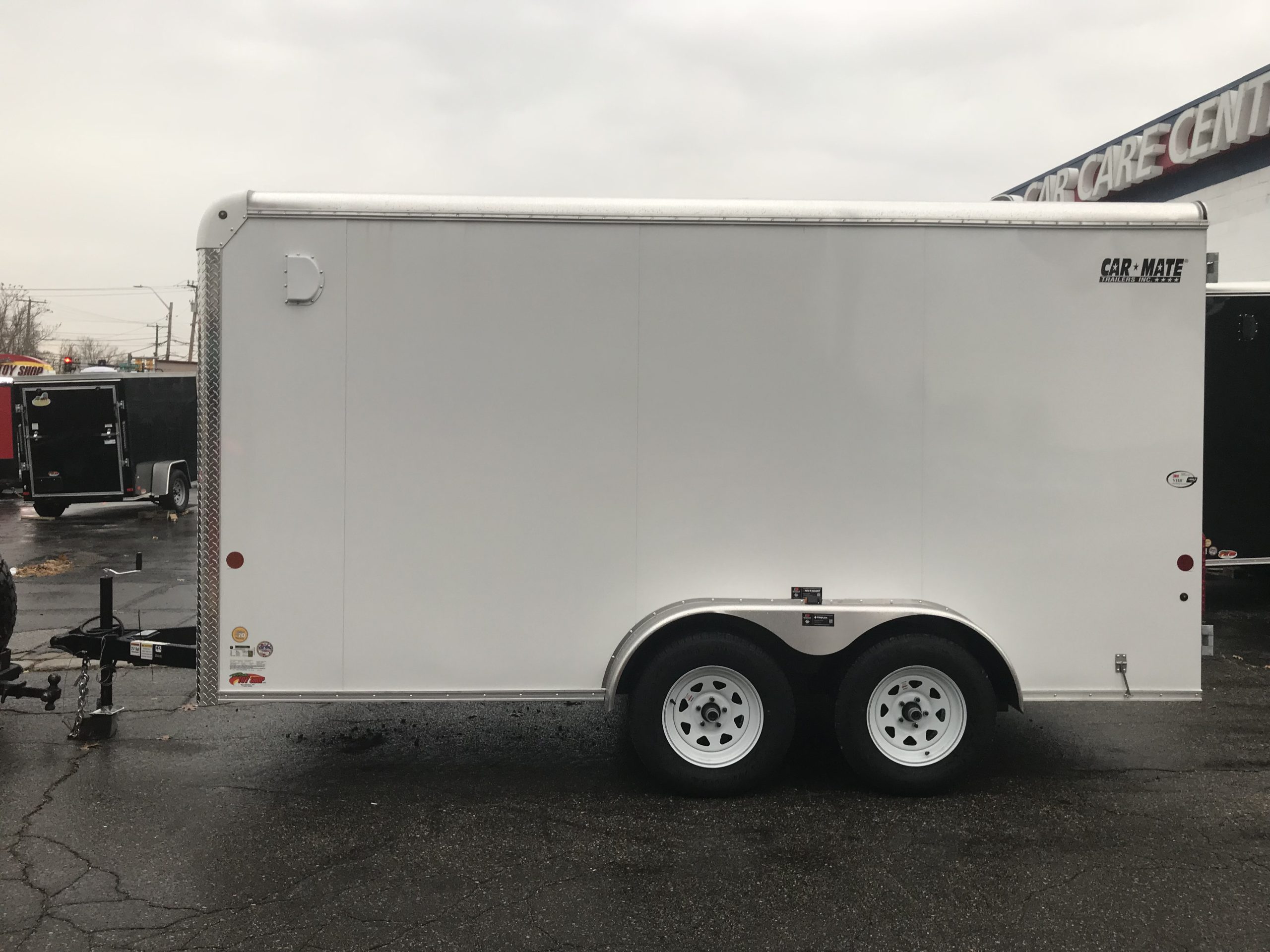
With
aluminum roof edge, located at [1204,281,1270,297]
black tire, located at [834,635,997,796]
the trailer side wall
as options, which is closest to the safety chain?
the trailer side wall

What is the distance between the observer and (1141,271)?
188 inches

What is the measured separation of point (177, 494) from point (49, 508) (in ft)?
7.27

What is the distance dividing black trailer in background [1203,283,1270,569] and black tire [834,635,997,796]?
511cm

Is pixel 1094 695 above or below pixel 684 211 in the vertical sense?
below

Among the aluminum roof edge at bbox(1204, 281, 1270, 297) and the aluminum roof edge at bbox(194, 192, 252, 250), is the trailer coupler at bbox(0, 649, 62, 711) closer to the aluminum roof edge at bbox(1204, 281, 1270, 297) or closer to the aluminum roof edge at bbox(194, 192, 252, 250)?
the aluminum roof edge at bbox(194, 192, 252, 250)

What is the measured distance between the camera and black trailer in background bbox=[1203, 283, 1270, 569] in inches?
329

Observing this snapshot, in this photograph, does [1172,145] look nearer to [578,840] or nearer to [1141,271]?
[1141,271]

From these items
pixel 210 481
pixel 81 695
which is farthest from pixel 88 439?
pixel 210 481

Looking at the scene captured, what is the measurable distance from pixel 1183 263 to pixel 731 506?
2.69 metres

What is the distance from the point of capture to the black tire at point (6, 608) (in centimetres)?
603

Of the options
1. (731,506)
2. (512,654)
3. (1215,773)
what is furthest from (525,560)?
(1215,773)

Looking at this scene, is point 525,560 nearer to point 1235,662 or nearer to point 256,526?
point 256,526

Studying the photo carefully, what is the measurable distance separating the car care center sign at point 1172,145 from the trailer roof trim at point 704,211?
1045 centimetres

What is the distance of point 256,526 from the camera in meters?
4.75
